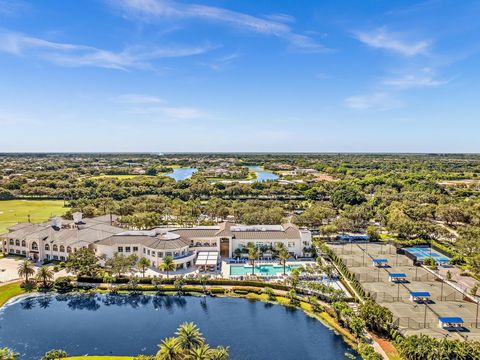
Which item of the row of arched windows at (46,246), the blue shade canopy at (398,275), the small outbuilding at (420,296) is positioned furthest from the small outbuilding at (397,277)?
the row of arched windows at (46,246)

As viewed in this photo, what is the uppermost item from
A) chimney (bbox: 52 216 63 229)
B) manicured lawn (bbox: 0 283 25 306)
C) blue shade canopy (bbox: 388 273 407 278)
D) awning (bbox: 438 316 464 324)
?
chimney (bbox: 52 216 63 229)

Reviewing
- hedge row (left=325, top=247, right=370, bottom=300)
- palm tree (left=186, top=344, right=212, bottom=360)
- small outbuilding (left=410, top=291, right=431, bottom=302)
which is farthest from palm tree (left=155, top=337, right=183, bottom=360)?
small outbuilding (left=410, top=291, right=431, bottom=302)

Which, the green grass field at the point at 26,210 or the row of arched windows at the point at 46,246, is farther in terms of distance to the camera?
the green grass field at the point at 26,210

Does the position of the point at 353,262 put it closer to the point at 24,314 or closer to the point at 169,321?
the point at 169,321

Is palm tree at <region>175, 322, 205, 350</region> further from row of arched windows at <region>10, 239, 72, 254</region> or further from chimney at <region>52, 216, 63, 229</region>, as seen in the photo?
chimney at <region>52, 216, 63, 229</region>

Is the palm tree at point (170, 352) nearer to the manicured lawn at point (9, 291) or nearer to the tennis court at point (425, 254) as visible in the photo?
the manicured lawn at point (9, 291)

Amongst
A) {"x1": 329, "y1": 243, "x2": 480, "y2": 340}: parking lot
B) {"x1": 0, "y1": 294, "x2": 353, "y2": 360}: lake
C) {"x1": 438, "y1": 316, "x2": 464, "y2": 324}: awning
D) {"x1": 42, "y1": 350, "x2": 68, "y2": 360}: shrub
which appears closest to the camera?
{"x1": 42, "y1": 350, "x2": 68, "y2": 360}: shrub
